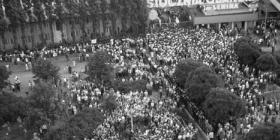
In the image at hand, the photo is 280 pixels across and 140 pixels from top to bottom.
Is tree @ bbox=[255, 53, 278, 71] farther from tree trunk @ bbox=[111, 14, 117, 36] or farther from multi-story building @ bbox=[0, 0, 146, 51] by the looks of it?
tree trunk @ bbox=[111, 14, 117, 36]

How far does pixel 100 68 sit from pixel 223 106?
1143 centimetres

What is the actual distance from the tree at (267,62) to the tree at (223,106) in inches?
365

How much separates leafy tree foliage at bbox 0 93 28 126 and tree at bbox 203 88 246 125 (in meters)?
12.7

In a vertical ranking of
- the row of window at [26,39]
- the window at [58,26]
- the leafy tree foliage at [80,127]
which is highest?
the window at [58,26]

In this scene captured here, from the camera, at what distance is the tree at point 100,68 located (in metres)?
36.6

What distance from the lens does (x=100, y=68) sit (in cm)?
3662

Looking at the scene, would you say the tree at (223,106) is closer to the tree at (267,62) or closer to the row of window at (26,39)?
the tree at (267,62)

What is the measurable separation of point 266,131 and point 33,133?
50.2ft

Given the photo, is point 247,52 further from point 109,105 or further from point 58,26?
point 58,26

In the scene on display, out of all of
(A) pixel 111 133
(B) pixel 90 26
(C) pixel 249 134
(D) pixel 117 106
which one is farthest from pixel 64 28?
(C) pixel 249 134

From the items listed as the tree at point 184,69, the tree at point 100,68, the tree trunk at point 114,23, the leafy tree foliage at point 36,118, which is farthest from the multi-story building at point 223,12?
the leafy tree foliage at point 36,118

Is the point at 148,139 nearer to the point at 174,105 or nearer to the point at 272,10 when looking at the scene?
the point at 174,105

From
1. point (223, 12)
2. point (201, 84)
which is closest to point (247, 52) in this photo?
point (201, 84)

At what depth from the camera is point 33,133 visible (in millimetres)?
30516
